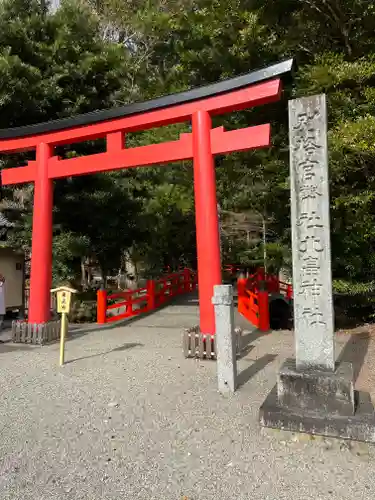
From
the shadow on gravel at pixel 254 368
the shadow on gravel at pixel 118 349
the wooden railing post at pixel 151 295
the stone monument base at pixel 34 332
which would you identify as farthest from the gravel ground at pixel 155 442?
the wooden railing post at pixel 151 295

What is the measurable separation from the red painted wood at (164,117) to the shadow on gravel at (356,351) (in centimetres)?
403

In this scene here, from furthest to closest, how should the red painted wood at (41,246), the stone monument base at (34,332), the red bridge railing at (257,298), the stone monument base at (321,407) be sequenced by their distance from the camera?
the red bridge railing at (257,298) → the red painted wood at (41,246) → the stone monument base at (34,332) → the stone monument base at (321,407)

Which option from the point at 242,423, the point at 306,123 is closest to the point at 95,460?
the point at 242,423

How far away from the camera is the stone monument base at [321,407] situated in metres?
3.20

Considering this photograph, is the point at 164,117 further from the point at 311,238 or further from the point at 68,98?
the point at 68,98

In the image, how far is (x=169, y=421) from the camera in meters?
3.64

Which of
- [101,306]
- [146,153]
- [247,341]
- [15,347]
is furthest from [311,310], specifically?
[101,306]

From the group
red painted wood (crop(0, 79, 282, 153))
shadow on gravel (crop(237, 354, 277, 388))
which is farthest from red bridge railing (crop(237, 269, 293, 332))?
red painted wood (crop(0, 79, 282, 153))

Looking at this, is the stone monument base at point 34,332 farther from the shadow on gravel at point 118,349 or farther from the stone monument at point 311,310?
the stone monument at point 311,310

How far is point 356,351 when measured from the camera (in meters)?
6.23

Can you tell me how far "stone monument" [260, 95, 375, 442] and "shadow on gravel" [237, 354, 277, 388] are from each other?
98 centimetres

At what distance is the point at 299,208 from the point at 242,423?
2138 millimetres

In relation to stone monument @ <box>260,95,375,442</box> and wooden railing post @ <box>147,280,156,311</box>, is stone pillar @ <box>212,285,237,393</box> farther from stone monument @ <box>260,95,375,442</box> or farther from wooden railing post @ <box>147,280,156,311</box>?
wooden railing post @ <box>147,280,156,311</box>

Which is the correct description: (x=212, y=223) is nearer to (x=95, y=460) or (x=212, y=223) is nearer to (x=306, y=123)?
(x=306, y=123)
